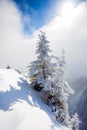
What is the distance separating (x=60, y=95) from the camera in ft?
103

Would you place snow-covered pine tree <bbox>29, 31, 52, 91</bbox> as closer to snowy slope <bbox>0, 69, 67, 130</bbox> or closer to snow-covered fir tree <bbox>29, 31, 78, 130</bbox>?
snow-covered fir tree <bbox>29, 31, 78, 130</bbox>

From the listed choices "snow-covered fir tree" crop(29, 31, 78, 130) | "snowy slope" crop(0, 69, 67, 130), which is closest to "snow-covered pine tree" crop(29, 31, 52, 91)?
"snow-covered fir tree" crop(29, 31, 78, 130)

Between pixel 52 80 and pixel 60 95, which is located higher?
pixel 52 80

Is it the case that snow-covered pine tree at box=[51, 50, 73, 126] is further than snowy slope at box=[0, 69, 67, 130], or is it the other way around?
snow-covered pine tree at box=[51, 50, 73, 126]

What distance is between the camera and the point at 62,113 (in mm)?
31016

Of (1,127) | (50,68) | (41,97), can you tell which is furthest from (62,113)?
(1,127)

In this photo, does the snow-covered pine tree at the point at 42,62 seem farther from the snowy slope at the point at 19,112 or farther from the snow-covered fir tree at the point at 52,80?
the snowy slope at the point at 19,112

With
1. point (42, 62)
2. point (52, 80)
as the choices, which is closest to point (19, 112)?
point (52, 80)

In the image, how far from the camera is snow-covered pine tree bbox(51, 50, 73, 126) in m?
30.9

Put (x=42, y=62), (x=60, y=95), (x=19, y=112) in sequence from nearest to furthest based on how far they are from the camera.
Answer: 1. (x=19, y=112)
2. (x=60, y=95)
3. (x=42, y=62)

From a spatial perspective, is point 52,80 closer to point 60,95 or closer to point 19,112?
point 60,95

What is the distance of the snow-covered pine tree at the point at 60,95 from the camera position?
30.9 meters

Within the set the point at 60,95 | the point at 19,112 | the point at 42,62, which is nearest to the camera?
the point at 19,112

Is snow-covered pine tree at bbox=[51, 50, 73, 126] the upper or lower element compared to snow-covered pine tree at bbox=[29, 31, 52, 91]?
lower
